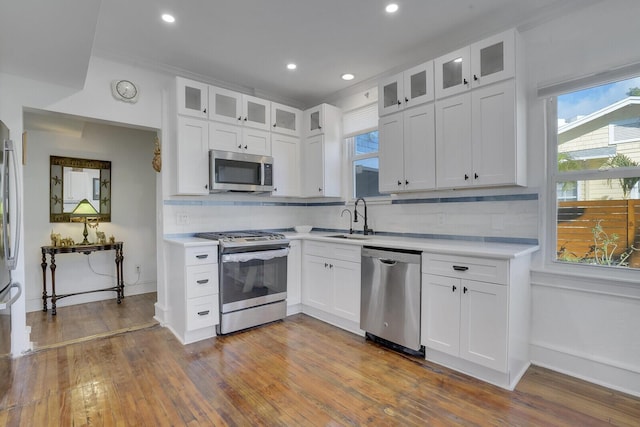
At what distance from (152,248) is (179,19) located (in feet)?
10.8

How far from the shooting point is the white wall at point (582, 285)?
2.13m

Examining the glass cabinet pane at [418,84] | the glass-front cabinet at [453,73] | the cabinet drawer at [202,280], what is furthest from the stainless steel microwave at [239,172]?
the glass-front cabinet at [453,73]

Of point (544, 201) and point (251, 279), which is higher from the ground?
point (544, 201)

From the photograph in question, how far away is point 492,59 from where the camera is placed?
95.8 inches

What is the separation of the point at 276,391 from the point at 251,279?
1.30m

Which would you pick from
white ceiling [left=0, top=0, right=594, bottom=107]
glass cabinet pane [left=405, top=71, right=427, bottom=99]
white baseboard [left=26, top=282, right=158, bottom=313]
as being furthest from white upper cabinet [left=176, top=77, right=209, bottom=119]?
white baseboard [left=26, top=282, right=158, bottom=313]

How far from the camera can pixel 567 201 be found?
243 cm

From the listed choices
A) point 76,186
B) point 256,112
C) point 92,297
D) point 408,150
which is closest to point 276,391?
point 408,150

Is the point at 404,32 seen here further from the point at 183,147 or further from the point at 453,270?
the point at 183,147

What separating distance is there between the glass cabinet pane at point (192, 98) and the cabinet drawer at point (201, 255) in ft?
4.65

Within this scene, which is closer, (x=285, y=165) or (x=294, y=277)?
(x=294, y=277)

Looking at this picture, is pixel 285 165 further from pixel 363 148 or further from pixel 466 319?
pixel 466 319

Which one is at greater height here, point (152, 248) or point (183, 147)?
point (183, 147)

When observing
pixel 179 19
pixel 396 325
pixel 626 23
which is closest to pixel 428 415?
pixel 396 325
